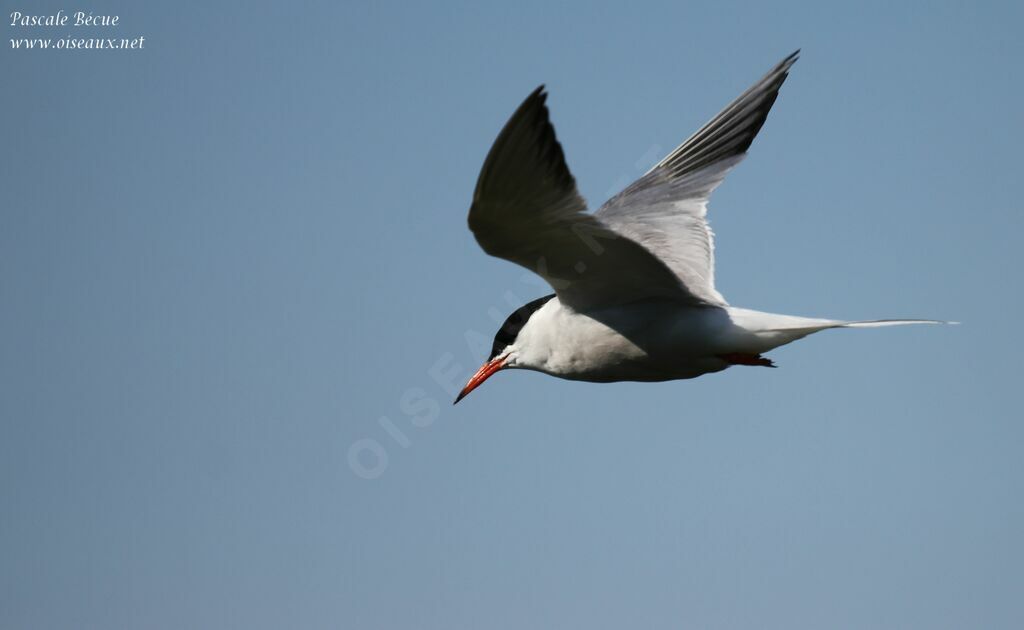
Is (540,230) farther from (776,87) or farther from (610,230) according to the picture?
(776,87)

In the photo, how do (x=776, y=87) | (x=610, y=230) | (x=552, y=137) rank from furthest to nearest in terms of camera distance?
(x=776, y=87), (x=610, y=230), (x=552, y=137)

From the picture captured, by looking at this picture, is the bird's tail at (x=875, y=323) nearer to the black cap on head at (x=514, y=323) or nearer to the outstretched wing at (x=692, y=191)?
the outstretched wing at (x=692, y=191)

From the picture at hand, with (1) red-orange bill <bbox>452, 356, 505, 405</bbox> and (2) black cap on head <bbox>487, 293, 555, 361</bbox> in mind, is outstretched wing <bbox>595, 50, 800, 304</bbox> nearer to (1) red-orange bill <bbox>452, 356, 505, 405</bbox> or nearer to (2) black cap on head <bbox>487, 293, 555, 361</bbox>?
(2) black cap on head <bbox>487, 293, 555, 361</bbox>

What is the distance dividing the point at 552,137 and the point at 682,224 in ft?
9.60

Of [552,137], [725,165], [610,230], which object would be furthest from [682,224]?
[552,137]

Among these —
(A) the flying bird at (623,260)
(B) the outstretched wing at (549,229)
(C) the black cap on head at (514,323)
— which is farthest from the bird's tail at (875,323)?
(C) the black cap on head at (514,323)

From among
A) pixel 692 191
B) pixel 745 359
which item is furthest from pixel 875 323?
pixel 692 191

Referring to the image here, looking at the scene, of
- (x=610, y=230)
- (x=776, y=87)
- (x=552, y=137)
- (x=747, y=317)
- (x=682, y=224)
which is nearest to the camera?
(x=552, y=137)

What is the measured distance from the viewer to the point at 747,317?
286 inches

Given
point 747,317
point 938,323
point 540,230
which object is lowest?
point 938,323

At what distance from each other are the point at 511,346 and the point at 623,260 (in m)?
1.64

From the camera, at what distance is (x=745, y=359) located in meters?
7.65

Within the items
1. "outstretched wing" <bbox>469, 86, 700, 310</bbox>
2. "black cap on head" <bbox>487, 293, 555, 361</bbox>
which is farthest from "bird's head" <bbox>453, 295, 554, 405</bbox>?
"outstretched wing" <bbox>469, 86, 700, 310</bbox>

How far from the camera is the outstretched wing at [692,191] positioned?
8211mm
